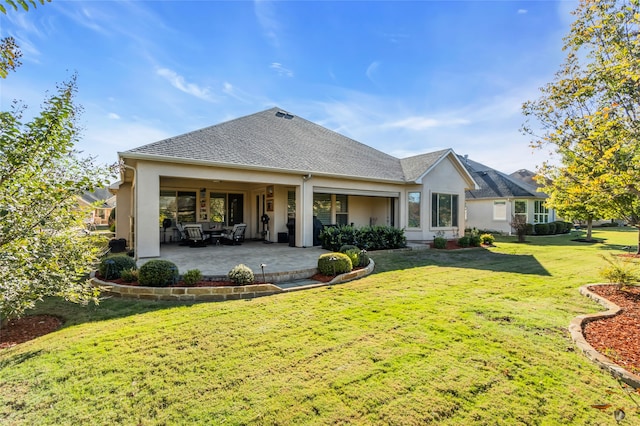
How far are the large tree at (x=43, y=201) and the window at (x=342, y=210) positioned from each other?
13134 millimetres

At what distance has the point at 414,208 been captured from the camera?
15773mm

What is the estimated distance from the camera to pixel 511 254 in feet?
42.5

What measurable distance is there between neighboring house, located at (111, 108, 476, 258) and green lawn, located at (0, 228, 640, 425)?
571cm

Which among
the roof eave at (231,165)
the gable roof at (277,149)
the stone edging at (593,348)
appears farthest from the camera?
the gable roof at (277,149)

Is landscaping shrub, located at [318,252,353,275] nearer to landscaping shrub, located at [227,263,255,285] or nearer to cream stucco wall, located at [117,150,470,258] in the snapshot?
Result: landscaping shrub, located at [227,263,255,285]

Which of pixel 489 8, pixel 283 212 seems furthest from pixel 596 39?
pixel 283 212

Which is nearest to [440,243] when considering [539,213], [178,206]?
[178,206]

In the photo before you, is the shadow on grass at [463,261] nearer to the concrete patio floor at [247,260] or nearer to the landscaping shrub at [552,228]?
the concrete patio floor at [247,260]

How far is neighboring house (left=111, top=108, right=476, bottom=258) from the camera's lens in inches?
412

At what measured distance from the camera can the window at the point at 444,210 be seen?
15938 mm

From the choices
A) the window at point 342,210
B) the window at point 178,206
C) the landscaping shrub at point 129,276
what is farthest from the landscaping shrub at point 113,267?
the window at point 342,210

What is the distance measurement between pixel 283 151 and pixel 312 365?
11.5m

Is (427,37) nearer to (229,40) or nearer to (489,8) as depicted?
(489,8)

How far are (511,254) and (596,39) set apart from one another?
10368 mm
